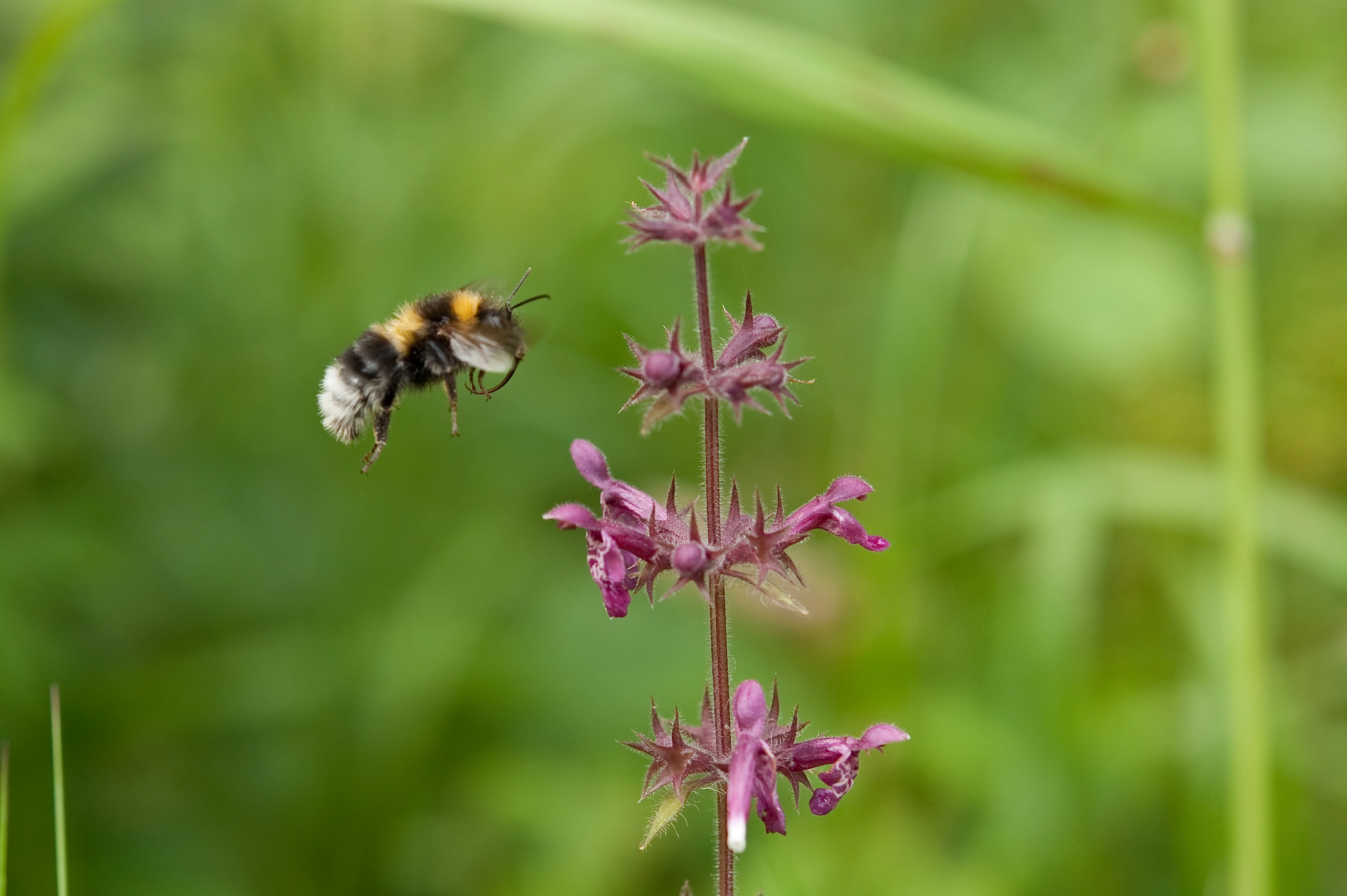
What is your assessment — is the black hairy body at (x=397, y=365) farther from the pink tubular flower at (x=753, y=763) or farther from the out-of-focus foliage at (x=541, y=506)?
the out-of-focus foliage at (x=541, y=506)

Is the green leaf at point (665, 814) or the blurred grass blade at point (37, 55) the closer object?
the green leaf at point (665, 814)

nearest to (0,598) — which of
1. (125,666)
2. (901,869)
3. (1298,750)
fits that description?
(125,666)

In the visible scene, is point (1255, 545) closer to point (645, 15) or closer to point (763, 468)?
point (645, 15)

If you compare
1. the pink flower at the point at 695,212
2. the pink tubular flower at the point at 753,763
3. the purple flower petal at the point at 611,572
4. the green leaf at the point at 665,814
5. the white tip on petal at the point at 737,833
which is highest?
the pink flower at the point at 695,212

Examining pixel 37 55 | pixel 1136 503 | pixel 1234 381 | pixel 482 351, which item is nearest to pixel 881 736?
pixel 482 351

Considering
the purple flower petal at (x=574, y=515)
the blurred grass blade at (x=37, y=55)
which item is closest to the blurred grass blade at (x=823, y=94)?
the blurred grass blade at (x=37, y=55)

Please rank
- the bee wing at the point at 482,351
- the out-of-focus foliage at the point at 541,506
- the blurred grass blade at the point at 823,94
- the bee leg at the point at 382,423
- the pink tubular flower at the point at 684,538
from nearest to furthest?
the pink tubular flower at the point at 684,538 → the bee wing at the point at 482,351 → the blurred grass blade at the point at 823,94 → the bee leg at the point at 382,423 → the out-of-focus foliage at the point at 541,506

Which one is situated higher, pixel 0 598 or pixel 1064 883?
pixel 0 598
